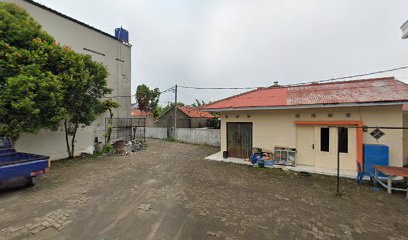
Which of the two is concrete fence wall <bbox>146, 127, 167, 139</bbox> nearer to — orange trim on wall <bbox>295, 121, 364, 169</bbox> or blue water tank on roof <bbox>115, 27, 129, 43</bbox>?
blue water tank on roof <bbox>115, 27, 129, 43</bbox>

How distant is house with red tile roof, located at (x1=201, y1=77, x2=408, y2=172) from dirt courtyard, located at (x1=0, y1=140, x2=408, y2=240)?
6.71 feet

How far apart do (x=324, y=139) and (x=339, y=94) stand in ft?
8.88

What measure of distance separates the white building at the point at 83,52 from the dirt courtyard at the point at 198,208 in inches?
146

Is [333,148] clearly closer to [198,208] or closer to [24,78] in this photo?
[198,208]

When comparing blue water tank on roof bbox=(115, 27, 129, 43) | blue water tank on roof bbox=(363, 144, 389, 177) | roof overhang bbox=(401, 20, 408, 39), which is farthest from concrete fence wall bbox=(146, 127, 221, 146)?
roof overhang bbox=(401, 20, 408, 39)

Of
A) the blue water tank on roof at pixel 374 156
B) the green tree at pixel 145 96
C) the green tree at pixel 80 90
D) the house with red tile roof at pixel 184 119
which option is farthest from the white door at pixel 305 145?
the green tree at pixel 145 96

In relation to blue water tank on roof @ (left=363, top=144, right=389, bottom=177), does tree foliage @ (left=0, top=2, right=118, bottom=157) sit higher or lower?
higher

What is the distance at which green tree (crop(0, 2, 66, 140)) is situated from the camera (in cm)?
685

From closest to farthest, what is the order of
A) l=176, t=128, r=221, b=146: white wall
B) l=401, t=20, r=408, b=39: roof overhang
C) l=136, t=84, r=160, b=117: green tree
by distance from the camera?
l=401, t=20, r=408, b=39: roof overhang
l=176, t=128, r=221, b=146: white wall
l=136, t=84, r=160, b=117: green tree

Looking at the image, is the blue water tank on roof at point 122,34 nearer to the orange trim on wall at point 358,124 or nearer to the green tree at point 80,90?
the green tree at point 80,90

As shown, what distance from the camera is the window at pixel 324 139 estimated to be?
897cm

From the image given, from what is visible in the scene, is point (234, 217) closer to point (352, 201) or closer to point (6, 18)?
point (352, 201)

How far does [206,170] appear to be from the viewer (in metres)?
9.05

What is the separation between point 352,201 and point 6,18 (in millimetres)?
14467
